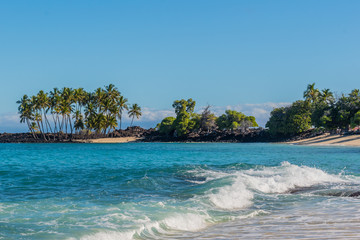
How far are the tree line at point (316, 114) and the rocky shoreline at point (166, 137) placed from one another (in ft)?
9.45

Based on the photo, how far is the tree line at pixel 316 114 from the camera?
3012 inches

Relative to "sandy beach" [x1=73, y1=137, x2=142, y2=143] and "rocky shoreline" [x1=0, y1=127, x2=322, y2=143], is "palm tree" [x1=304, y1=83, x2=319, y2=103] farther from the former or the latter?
"sandy beach" [x1=73, y1=137, x2=142, y2=143]

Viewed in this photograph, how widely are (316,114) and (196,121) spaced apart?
42258mm

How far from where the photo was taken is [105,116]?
392 ft

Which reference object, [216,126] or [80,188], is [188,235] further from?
[216,126]

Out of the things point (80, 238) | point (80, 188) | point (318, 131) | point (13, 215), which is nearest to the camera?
point (80, 238)

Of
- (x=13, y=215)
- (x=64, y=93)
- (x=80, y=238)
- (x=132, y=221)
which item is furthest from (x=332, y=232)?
(x=64, y=93)

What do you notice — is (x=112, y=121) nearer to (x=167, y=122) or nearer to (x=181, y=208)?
(x=167, y=122)

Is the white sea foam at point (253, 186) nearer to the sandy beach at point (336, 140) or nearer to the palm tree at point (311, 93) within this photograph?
the sandy beach at point (336, 140)

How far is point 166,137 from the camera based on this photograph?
396ft

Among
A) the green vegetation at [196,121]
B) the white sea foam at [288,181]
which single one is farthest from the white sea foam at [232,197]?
the green vegetation at [196,121]

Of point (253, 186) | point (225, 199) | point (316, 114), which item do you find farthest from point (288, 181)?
point (316, 114)

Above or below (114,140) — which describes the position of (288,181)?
below

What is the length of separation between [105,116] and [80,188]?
104576 millimetres
